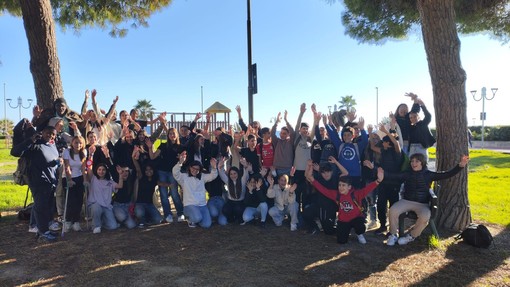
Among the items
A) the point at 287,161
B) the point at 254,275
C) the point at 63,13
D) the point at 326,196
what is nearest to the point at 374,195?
the point at 326,196

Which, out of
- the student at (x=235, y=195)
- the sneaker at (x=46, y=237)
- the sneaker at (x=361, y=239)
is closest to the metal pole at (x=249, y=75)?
the student at (x=235, y=195)

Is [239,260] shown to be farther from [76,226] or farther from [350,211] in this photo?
[76,226]

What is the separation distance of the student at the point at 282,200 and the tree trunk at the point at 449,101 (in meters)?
2.38

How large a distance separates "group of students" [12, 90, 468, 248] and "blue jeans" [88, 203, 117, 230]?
0.02 meters

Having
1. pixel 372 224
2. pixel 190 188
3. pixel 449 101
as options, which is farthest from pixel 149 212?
pixel 449 101

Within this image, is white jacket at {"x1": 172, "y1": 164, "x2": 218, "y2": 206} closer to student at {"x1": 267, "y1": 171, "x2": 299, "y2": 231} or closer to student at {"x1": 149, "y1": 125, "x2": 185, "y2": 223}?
student at {"x1": 149, "y1": 125, "x2": 185, "y2": 223}

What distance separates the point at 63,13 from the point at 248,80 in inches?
193

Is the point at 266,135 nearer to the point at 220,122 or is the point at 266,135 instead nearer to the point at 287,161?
the point at 287,161

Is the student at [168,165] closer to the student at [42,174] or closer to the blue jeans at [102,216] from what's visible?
the blue jeans at [102,216]

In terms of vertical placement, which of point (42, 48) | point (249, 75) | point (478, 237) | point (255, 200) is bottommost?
point (478, 237)

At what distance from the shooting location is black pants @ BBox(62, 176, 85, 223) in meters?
5.58

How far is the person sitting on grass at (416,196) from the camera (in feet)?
15.7

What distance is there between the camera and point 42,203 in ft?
16.1

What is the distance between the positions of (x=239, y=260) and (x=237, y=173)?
198 cm
